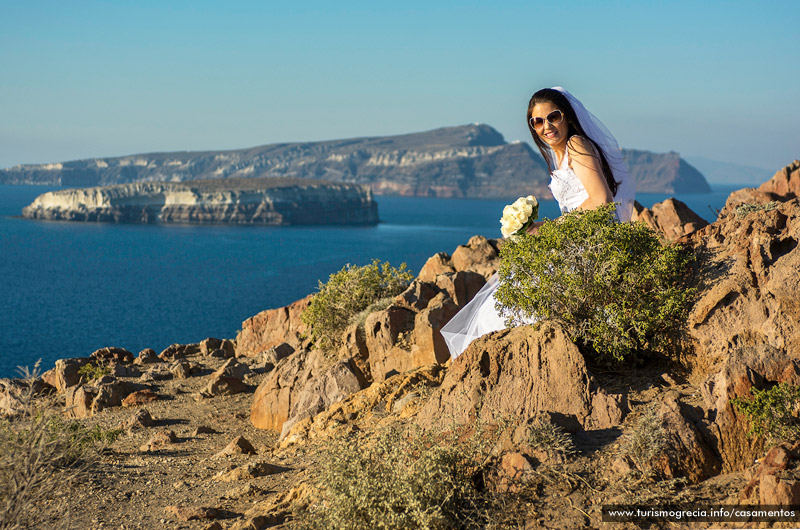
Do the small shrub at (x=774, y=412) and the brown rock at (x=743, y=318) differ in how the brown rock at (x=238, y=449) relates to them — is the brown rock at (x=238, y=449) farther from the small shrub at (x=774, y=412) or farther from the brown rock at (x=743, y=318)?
the small shrub at (x=774, y=412)

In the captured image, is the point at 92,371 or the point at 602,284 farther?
the point at 92,371

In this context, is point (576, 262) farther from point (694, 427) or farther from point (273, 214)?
point (273, 214)

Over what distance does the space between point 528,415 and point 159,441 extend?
6.18 m

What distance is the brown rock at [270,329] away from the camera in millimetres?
18109

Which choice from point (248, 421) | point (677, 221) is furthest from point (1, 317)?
point (677, 221)

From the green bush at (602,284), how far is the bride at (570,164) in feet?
1.32

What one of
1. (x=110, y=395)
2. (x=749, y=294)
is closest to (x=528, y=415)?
(x=749, y=294)

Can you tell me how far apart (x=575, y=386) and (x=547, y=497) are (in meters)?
1.44

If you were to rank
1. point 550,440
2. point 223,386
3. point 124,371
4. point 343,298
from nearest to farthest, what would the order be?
point 550,440 < point 343,298 < point 223,386 < point 124,371

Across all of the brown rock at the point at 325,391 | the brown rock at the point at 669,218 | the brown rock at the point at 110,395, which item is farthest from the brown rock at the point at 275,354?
the brown rock at the point at 669,218

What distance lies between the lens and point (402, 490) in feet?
16.7

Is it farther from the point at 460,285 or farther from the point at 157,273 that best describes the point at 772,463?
the point at 157,273

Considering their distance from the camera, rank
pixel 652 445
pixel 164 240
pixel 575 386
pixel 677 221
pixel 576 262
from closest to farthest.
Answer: pixel 652 445, pixel 575 386, pixel 576 262, pixel 677 221, pixel 164 240

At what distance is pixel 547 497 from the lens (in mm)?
5199
